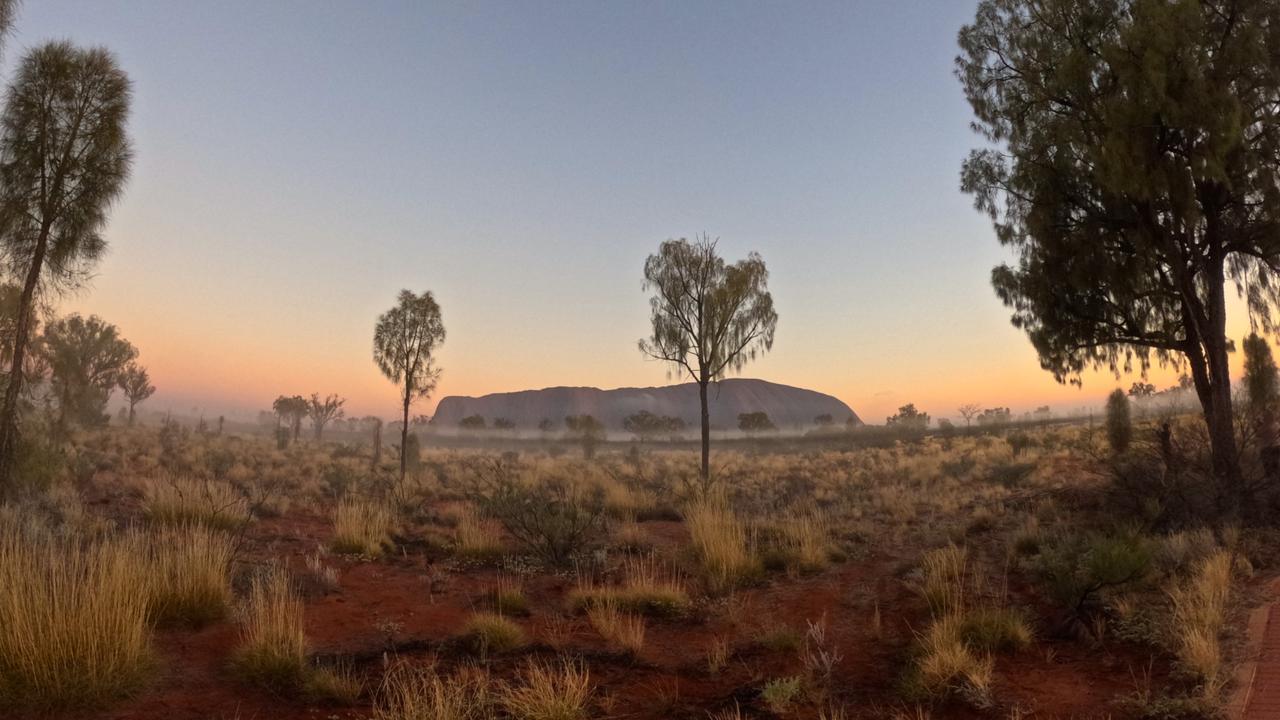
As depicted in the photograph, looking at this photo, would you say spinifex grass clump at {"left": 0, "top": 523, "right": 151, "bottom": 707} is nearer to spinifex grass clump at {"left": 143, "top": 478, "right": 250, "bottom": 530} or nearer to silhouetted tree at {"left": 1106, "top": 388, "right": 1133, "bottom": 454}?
spinifex grass clump at {"left": 143, "top": 478, "right": 250, "bottom": 530}

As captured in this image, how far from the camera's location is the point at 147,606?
6727 millimetres

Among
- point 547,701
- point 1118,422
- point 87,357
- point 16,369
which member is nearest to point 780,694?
point 547,701

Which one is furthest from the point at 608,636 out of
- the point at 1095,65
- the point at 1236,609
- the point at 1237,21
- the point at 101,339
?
the point at 101,339

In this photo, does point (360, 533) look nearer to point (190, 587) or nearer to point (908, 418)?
point (190, 587)

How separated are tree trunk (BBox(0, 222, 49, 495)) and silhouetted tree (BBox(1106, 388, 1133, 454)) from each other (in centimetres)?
3169

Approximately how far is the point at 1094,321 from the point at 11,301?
20910 mm

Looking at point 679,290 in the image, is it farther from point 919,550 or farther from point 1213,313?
point 1213,313

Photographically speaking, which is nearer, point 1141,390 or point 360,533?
point 360,533

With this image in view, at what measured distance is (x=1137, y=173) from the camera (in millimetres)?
10914

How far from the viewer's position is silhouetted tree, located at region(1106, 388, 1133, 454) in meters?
25.2

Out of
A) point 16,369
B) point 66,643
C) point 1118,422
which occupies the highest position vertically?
point 16,369

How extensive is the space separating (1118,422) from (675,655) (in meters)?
26.1

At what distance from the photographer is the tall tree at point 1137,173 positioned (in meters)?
10.7

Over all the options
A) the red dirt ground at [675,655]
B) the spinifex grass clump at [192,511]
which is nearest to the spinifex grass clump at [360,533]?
the red dirt ground at [675,655]
